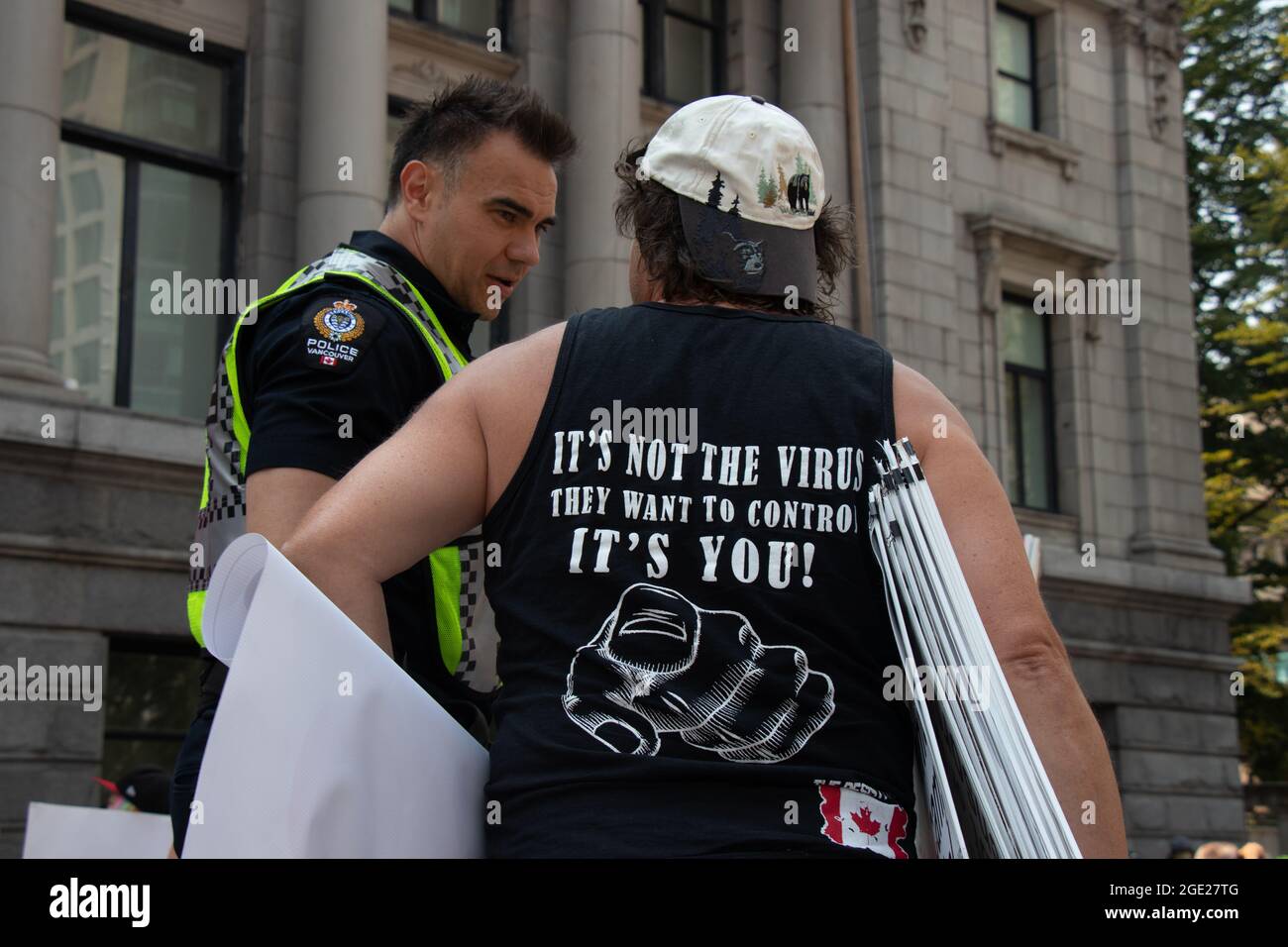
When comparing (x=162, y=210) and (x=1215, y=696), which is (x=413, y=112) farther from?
(x=1215, y=696)

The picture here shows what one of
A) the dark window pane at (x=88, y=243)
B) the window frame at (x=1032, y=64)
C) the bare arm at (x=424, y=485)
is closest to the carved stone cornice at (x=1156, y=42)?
the window frame at (x=1032, y=64)

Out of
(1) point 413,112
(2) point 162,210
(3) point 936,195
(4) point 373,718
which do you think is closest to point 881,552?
(4) point 373,718

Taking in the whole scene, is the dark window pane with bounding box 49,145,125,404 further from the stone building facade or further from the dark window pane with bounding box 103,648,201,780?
the dark window pane with bounding box 103,648,201,780

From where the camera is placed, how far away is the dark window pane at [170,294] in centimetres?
1412

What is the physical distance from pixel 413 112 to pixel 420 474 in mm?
1731

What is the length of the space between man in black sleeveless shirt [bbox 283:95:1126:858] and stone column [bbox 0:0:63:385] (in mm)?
11082

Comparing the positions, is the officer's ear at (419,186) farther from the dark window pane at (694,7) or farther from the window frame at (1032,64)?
the window frame at (1032,64)

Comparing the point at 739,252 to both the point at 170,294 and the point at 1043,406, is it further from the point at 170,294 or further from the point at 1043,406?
the point at 1043,406

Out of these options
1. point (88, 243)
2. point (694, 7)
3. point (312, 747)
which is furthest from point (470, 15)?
point (312, 747)

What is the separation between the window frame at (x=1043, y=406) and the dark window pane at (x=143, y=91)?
11050mm

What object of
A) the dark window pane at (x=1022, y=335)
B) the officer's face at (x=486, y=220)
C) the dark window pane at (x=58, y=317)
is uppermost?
the dark window pane at (x=1022, y=335)

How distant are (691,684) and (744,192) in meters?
0.80

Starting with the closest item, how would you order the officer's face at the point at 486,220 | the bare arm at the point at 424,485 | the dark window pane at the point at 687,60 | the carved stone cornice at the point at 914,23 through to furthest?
the bare arm at the point at 424,485
the officer's face at the point at 486,220
the dark window pane at the point at 687,60
the carved stone cornice at the point at 914,23
